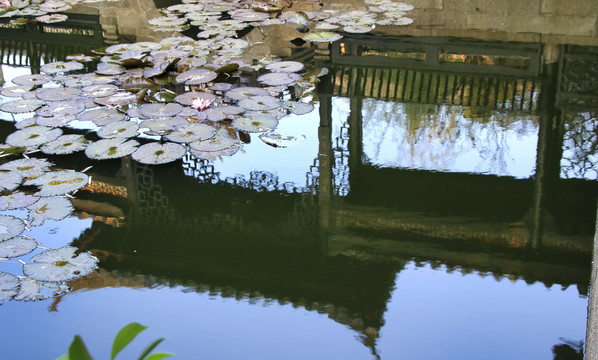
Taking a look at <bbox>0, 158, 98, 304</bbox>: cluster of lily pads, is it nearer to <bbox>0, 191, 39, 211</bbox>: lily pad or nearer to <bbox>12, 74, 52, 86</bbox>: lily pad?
<bbox>0, 191, 39, 211</bbox>: lily pad

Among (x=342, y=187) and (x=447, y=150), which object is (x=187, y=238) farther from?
(x=447, y=150)

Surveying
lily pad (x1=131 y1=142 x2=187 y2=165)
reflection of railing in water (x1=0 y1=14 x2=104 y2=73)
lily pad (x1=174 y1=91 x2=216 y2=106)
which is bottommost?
lily pad (x1=131 y1=142 x2=187 y2=165)

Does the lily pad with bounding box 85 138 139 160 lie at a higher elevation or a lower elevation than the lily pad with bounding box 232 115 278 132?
lower

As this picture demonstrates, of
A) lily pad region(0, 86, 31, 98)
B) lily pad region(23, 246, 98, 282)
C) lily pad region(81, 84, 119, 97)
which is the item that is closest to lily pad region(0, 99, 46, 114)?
lily pad region(0, 86, 31, 98)

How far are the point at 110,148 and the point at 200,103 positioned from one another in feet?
1.98

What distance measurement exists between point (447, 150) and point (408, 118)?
Result: 0.45 m

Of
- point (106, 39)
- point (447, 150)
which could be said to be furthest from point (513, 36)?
point (106, 39)

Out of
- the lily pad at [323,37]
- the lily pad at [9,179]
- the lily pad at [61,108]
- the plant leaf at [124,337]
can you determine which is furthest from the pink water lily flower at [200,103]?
the plant leaf at [124,337]

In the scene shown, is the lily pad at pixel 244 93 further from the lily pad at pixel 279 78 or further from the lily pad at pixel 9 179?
the lily pad at pixel 9 179

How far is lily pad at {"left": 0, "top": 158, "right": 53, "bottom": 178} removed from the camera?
258cm

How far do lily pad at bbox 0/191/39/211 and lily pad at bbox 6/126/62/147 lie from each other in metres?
0.48

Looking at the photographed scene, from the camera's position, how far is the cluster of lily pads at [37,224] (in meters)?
1.97

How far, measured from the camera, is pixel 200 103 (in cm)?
320

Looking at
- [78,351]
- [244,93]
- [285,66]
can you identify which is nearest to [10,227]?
[244,93]
